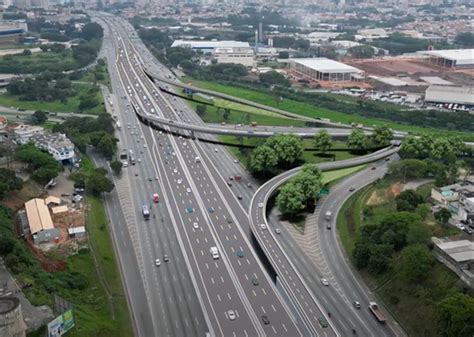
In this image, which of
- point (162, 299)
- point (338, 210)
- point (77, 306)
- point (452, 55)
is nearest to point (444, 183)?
point (338, 210)

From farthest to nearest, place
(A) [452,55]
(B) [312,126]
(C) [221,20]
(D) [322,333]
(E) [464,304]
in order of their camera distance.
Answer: (C) [221,20]
(A) [452,55]
(B) [312,126]
(D) [322,333]
(E) [464,304]

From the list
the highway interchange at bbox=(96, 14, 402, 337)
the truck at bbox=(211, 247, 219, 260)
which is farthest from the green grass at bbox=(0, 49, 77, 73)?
the truck at bbox=(211, 247, 219, 260)

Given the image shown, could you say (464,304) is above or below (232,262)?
above

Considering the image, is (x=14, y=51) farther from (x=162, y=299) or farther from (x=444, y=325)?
(x=444, y=325)

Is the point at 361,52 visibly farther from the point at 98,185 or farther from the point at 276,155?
the point at 98,185

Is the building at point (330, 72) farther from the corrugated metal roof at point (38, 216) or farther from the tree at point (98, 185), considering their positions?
the corrugated metal roof at point (38, 216)

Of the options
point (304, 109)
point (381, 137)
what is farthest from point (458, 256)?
point (304, 109)
